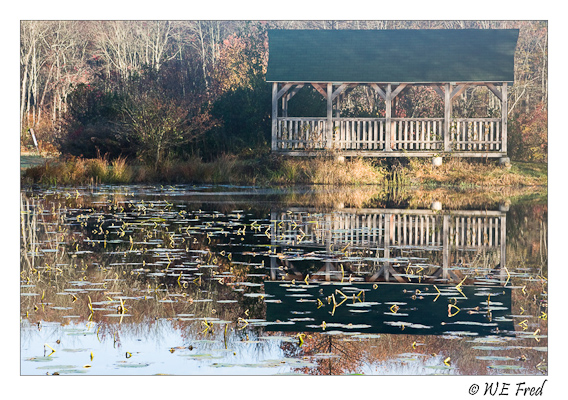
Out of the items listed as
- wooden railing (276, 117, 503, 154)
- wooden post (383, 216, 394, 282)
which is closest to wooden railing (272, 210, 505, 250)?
wooden post (383, 216, 394, 282)

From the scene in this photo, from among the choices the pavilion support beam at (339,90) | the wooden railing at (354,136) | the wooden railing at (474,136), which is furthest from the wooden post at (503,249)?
the pavilion support beam at (339,90)

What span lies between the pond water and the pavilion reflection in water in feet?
0.09

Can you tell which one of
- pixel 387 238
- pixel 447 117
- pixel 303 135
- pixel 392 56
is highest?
pixel 392 56

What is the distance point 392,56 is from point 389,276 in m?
20.3

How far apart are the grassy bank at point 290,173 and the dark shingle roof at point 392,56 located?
2.87 m

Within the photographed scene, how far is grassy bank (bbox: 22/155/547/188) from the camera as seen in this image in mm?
26156

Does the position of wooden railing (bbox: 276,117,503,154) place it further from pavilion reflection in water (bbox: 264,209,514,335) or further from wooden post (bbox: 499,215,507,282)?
pavilion reflection in water (bbox: 264,209,514,335)

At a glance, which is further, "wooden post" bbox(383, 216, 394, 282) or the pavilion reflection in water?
"wooden post" bbox(383, 216, 394, 282)

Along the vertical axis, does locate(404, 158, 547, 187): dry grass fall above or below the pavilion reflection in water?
above

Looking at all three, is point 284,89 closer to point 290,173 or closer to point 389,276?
point 290,173

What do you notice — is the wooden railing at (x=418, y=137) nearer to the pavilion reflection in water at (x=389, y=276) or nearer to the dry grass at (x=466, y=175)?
the dry grass at (x=466, y=175)

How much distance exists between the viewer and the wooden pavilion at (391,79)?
2730 centimetres

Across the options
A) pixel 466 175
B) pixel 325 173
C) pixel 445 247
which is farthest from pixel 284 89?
pixel 445 247

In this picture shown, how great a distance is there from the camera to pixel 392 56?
2880 cm
